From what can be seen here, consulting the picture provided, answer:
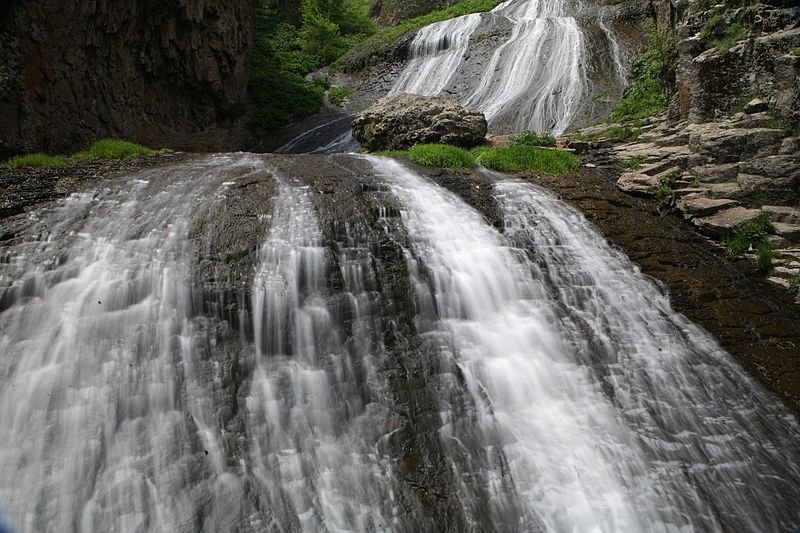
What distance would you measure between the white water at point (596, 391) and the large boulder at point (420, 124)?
4.59 meters

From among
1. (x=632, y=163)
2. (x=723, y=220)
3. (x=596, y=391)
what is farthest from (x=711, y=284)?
(x=632, y=163)

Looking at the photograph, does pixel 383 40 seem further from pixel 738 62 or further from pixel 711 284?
pixel 711 284

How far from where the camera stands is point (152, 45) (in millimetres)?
14125

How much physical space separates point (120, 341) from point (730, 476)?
222 inches

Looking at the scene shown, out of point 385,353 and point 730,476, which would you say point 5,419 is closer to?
point 385,353

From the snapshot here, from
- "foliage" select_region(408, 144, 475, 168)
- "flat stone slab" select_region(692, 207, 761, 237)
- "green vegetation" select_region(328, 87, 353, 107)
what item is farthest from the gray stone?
"green vegetation" select_region(328, 87, 353, 107)

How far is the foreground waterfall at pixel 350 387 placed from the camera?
366 cm

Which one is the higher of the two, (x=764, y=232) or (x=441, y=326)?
(x=764, y=232)

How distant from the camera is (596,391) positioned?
4.66 metres

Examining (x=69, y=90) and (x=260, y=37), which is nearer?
(x=69, y=90)

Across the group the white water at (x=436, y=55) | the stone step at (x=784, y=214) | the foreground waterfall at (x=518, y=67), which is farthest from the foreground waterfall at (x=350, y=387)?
the white water at (x=436, y=55)

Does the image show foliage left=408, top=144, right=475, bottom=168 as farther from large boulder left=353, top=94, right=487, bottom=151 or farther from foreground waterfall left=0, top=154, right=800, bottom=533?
foreground waterfall left=0, top=154, right=800, bottom=533

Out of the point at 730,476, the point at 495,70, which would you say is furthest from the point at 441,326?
the point at 495,70

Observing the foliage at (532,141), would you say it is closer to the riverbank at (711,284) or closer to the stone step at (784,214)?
the riverbank at (711,284)
